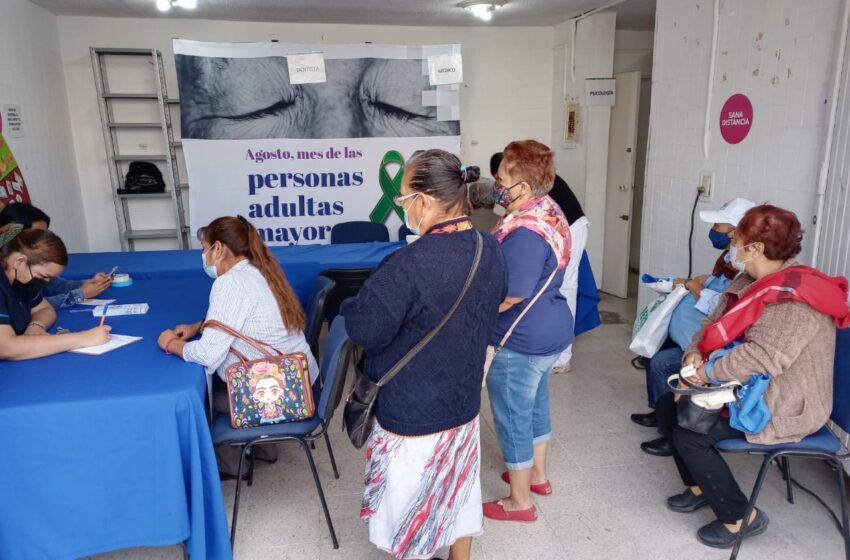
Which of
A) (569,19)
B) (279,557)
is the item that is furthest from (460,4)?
(279,557)

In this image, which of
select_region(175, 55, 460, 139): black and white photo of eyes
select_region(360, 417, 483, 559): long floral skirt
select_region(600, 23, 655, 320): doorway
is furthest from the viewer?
select_region(600, 23, 655, 320): doorway

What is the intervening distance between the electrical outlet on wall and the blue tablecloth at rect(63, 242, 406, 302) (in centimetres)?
196

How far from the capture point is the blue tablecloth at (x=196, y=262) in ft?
11.0

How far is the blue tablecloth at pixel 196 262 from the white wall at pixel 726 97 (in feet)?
6.29

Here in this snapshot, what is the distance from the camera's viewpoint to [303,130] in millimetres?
4965

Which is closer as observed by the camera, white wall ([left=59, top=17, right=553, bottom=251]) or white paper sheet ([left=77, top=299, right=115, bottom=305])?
white paper sheet ([left=77, top=299, right=115, bottom=305])

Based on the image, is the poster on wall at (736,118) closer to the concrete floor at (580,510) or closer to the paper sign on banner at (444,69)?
the concrete floor at (580,510)

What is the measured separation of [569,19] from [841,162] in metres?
3.47

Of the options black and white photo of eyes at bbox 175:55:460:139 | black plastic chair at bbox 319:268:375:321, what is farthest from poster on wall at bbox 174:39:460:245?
black plastic chair at bbox 319:268:375:321

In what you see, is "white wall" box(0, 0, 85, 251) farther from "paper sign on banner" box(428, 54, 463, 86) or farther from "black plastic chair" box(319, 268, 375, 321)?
"paper sign on banner" box(428, 54, 463, 86)

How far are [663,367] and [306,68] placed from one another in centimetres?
375

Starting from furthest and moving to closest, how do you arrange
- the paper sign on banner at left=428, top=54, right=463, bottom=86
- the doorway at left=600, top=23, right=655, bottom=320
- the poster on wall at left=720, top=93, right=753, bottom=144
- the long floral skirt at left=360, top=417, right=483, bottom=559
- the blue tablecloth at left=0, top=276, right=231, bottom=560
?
the doorway at left=600, top=23, right=655, bottom=320, the paper sign on banner at left=428, top=54, right=463, bottom=86, the poster on wall at left=720, top=93, right=753, bottom=144, the blue tablecloth at left=0, top=276, right=231, bottom=560, the long floral skirt at left=360, top=417, right=483, bottom=559

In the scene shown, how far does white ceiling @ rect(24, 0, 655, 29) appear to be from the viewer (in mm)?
4461

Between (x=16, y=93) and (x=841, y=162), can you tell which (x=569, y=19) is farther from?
(x=16, y=93)
